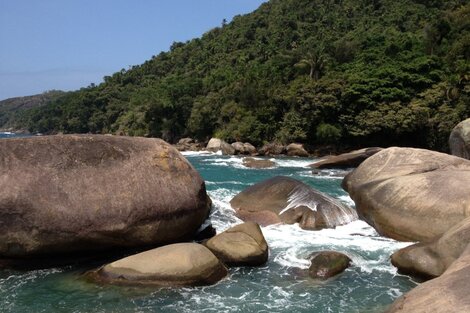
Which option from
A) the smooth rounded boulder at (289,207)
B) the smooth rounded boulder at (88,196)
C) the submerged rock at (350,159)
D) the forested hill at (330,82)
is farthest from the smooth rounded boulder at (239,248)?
the forested hill at (330,82)

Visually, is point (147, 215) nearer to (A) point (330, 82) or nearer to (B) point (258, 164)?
(B) point (258, 164)

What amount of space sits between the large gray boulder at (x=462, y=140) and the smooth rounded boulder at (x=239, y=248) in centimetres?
1532

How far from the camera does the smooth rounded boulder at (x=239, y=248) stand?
11.3m

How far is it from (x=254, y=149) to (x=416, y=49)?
21.8 m

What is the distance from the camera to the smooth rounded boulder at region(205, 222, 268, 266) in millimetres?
11336

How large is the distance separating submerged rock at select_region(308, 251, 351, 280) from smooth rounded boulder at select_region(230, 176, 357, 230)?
3008 millimetres

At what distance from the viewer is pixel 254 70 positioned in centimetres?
6122

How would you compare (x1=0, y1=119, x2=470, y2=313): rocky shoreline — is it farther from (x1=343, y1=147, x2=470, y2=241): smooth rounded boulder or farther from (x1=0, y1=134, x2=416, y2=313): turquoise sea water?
(x1=0, y1=134, x2=416, y2=313): turquoise sea water

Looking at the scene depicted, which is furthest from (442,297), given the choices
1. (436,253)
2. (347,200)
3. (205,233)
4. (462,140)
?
(462,140)

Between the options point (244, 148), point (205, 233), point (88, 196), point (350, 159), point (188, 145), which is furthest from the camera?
point (188, 145)

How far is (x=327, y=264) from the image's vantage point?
36.0 feet

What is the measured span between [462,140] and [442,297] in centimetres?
1905

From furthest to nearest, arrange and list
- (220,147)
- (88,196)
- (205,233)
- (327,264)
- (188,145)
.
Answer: (188,145)
(220,147)
(205,233)
(88,196)
(327,264)

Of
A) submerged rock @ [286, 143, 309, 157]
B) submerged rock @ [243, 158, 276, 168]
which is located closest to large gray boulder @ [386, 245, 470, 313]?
submerged rock @ [243, 158, 276, 168]
